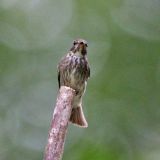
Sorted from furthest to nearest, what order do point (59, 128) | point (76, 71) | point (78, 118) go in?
point (78, 118)
point (76, 71)
point (59, 128)

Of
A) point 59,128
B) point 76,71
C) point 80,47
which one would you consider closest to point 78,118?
point 80,47

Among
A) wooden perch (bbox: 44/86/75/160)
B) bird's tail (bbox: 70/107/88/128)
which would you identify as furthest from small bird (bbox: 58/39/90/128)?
wooden perch (bbox: 44/86/75/160)

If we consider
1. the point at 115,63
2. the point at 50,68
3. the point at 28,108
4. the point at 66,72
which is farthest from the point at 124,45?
the point at 66,72

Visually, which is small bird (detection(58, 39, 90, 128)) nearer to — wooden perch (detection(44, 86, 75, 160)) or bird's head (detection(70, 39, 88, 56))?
bird's head (detection(70, 39, 88, 56))

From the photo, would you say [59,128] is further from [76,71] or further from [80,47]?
[80,47]

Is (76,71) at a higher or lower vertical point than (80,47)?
lower

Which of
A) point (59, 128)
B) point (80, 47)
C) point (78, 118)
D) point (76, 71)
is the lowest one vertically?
point (59, 128)

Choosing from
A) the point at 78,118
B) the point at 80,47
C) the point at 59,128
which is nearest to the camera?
the point at 59,128
